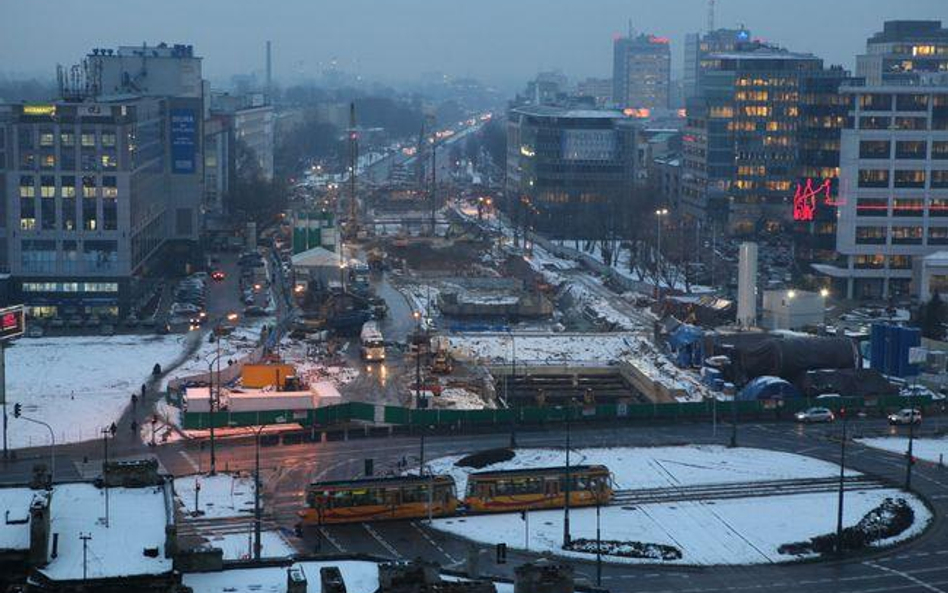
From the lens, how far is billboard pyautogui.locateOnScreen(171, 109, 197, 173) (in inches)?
2547

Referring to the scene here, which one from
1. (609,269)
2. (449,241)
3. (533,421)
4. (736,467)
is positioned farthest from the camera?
(449,241)

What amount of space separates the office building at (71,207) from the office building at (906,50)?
52.9 m

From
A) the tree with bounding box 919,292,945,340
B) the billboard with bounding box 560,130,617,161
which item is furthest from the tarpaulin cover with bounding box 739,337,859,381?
the billboard with bounding box 560,130,617,161

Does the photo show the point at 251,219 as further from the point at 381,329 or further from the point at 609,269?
the point at 381,329

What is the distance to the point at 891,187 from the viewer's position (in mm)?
60656

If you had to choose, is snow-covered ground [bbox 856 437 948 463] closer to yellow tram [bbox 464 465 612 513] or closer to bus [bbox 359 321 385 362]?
yellow tram [bbox 464 465 612 513]

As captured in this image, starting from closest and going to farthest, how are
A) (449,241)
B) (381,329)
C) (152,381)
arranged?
(152,381) → (381,329) → (449,241)

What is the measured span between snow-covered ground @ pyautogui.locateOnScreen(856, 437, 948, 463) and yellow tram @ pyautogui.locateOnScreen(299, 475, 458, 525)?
12.1 metres

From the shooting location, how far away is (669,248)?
73.0m

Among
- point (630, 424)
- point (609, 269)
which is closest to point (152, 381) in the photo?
point (630, 424)

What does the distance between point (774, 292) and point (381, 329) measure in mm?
13825

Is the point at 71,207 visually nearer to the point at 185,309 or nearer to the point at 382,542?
the point at 185,309

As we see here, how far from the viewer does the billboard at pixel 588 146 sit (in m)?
94.8

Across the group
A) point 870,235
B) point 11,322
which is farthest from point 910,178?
point 11,322
